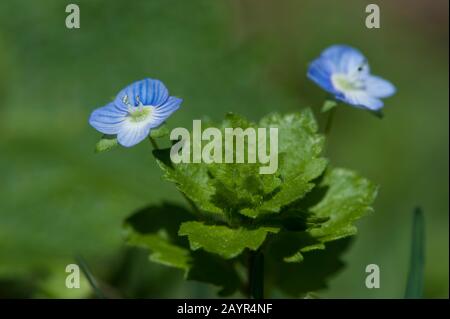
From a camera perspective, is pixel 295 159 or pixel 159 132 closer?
pixel 159 132

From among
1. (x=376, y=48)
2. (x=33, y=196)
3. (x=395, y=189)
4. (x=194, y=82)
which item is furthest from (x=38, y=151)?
(x=376, y=48)

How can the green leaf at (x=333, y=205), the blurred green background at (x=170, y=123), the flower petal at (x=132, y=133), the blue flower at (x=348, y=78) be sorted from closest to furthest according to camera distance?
the flower petal at (x=132, y=133), the green leaf at (x=333, y=205), the blue flower at (x=348, y=78), the blurred green background at (x=170, y=123)

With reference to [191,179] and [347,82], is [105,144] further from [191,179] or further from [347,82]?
[347,82]

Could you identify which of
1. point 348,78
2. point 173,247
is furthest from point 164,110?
point 348,78

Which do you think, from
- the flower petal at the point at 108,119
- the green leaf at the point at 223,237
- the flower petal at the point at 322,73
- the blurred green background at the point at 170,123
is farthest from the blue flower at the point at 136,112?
the blurred green background at the point at 170,123

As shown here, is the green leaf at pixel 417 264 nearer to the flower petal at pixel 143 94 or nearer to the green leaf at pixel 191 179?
the green leaf at pixel 191 179

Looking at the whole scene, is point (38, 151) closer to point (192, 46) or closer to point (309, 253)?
point (192, 46)
